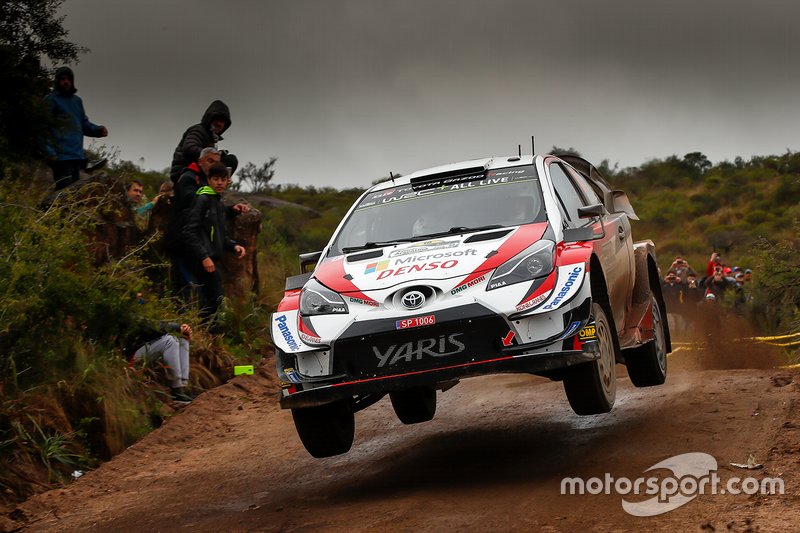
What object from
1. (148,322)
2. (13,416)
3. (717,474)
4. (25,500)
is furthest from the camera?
(148,322)

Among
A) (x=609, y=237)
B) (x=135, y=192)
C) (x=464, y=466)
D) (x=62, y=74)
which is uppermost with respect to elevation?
(x=62, y=74)

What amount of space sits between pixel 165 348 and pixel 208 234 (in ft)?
6.45

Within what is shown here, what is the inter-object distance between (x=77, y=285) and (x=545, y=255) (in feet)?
16.2

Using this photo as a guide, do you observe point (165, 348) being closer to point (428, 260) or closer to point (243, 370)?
point (243, 370)

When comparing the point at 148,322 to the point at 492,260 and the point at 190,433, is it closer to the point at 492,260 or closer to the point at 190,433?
the point at 190,433

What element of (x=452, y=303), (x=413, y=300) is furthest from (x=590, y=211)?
(x=413, y=300)

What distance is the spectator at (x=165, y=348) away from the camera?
10.6 m

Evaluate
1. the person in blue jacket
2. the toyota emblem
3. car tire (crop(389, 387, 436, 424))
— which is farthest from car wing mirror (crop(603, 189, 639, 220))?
the person in blue jacket

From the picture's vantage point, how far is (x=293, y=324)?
6836 millimetres

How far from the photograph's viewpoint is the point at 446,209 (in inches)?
302

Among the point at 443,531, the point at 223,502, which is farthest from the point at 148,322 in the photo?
the point at 443,531

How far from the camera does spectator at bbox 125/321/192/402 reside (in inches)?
418

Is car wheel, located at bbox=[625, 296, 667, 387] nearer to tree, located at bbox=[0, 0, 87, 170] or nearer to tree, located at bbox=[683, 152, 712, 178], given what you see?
tree, located at bbox=[0, 0, 87, 170]

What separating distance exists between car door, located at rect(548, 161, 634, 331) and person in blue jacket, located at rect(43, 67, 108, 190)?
6.39 meters
